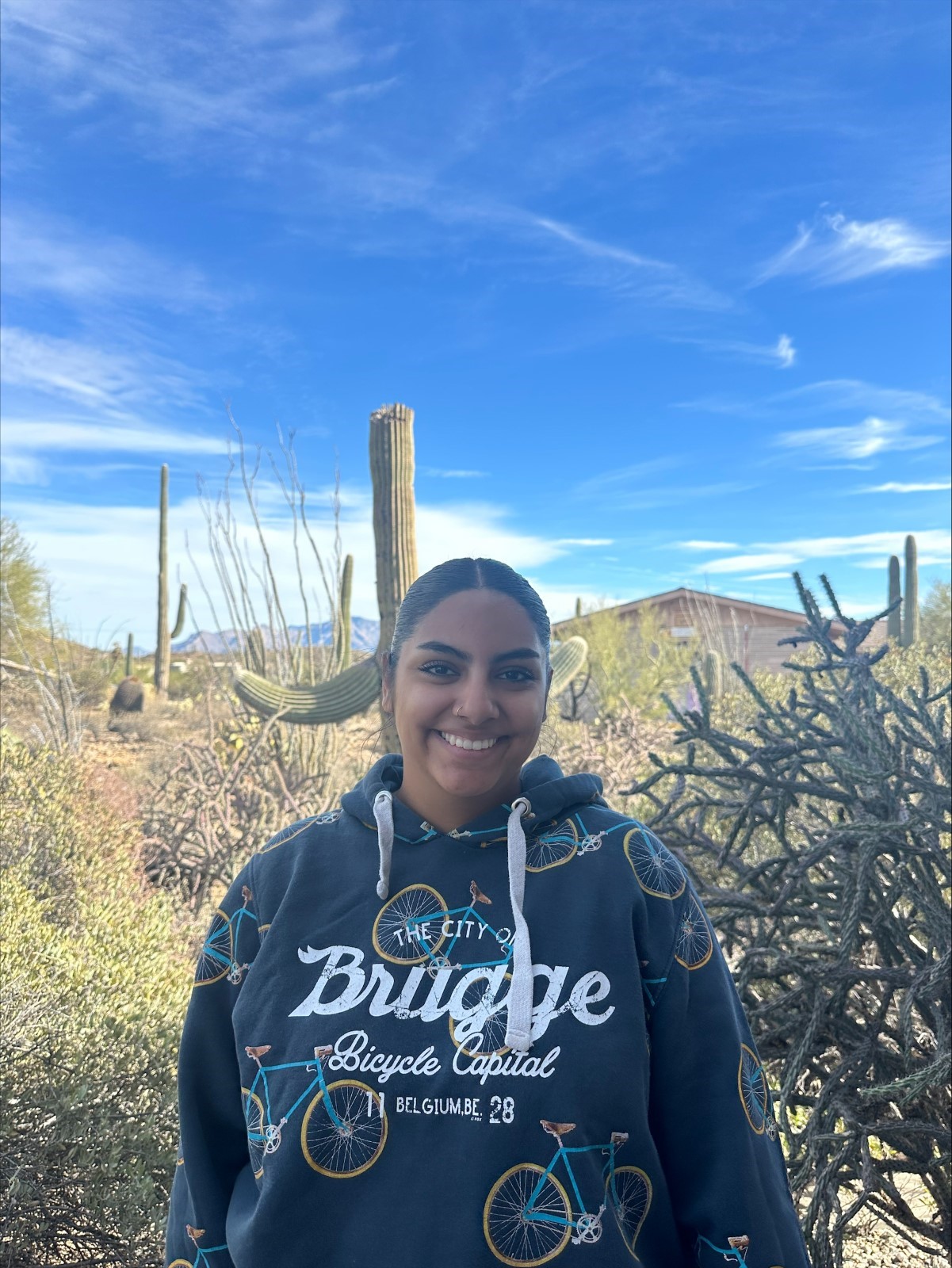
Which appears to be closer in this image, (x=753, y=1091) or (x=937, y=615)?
(x=753, y=1091)

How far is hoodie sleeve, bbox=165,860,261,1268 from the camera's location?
68.7 inches

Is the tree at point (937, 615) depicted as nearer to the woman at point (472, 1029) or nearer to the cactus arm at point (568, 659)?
the cactus arm at point (568, 659)

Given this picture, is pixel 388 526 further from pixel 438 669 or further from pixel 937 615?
pixel 937 615

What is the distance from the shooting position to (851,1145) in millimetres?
2637

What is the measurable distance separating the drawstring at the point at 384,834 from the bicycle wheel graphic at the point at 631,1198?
1.76 ft

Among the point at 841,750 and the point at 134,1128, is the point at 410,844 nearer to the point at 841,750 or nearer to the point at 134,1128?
the point at 841,750

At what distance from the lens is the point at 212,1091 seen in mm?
1769

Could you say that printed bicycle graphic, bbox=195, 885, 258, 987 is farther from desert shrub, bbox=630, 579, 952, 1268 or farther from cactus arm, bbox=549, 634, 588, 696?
cactus arm, bbox=549, 634, 588, 696

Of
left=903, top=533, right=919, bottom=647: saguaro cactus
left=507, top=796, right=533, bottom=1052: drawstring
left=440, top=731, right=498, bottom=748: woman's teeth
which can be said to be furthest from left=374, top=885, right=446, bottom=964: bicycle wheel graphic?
left=903, top=533, right=919, bottom=647: saguaro cactus

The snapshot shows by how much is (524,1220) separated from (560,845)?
54cm

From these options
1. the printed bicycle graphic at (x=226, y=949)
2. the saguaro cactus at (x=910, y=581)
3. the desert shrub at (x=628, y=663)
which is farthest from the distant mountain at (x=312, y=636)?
the saguaro cactus at (x=910, y=581)

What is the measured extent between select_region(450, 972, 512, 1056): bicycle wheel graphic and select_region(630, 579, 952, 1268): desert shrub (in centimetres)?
140

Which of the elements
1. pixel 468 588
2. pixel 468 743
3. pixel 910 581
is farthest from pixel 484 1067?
pixel 910 581

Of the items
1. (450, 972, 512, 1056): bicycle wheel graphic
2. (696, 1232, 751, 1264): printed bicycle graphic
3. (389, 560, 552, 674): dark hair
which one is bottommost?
(696, 1232, 751, 1264): printed bicycle graphic
